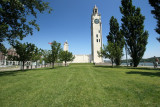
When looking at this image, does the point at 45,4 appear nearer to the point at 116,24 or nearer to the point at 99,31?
the point at 116,24

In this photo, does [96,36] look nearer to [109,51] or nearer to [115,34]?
[115,34]

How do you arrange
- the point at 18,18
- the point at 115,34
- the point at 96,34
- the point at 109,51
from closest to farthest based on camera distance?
the point at 18,18 → the point at 109,51 → the point at 115,34 → the point at 96,34

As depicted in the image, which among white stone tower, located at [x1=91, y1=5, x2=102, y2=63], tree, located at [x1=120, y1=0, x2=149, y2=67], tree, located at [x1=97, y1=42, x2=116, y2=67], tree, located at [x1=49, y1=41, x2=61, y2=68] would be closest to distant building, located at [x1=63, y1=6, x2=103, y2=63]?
white stone tower, located at [x1=91, y1=5, x2=102, y2=63]

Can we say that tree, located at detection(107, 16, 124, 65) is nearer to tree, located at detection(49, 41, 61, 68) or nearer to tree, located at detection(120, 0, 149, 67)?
tree, located at detection(120, 0, 149, 67)

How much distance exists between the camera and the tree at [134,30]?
2236 cm

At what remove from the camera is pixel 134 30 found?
22484 millimetres

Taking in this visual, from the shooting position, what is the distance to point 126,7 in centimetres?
2430

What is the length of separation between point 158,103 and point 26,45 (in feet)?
66.3

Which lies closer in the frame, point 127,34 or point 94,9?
point 127,34

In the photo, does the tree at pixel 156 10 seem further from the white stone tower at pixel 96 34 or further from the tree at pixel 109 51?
the white stone tower at pixel 96 34

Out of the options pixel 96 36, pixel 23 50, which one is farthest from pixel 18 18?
pixel 96 36

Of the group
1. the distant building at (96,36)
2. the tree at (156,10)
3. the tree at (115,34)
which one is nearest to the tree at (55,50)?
the tree at (115,34)

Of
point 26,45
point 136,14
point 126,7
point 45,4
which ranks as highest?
point 126,7

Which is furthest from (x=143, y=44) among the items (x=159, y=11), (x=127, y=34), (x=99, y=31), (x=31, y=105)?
(x=99, y=31)
